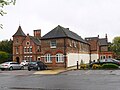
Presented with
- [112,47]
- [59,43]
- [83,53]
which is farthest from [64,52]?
[112,47]

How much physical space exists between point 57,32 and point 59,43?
249 cm

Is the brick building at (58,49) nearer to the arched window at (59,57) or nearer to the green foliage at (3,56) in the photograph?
the arched window at (59,57)

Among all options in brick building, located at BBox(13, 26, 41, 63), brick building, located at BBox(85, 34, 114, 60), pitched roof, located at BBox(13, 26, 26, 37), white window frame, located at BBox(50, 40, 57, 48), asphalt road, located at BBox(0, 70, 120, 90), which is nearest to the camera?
asphalt road, located at BBox(0, 70, 120, 90)

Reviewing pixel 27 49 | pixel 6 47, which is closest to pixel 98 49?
pixel 27 49

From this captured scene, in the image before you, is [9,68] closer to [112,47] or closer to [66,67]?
[66,67]

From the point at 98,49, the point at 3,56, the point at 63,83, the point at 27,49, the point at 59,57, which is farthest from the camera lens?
the point at 98,49

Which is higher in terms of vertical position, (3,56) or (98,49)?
(98,49)

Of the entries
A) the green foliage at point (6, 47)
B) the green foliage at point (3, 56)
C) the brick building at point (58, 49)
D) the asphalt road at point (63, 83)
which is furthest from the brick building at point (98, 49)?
the asphalt road at point (63, 83)

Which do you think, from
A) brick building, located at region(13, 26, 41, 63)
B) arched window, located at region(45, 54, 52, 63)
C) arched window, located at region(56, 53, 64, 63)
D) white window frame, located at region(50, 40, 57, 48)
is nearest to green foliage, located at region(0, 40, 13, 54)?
brick building, located at region(13, 26, 41, 63)

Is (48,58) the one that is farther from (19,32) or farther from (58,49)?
(19,32)

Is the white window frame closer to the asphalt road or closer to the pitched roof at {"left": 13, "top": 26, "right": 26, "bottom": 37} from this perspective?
the asphalt road

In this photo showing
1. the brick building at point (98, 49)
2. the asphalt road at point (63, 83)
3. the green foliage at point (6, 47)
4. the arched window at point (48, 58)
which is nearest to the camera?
the asphalt road at point (63, 83)

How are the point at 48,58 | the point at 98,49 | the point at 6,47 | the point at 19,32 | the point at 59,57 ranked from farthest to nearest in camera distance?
the point at 6,47
the point at 98,49
the point at 19,32
the point at 48,58
the point at 59,57

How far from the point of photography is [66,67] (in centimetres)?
4656
